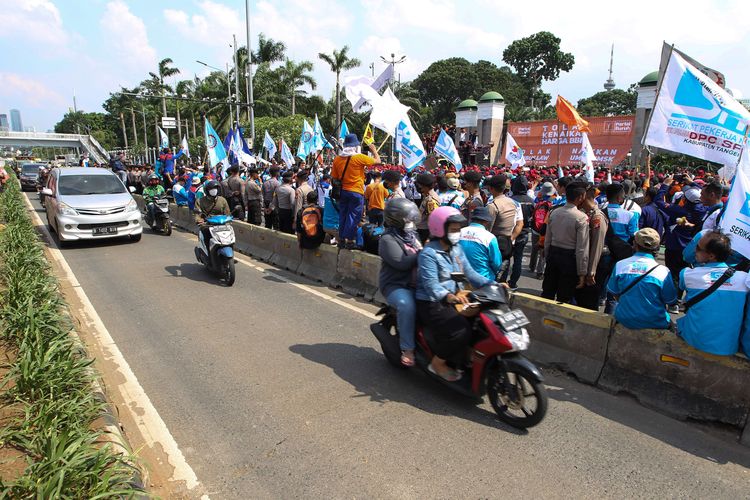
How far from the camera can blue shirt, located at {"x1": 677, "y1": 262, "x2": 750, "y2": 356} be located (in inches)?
149

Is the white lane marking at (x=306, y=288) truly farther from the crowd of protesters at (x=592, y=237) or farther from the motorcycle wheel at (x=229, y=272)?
the motorcycle wheel at (x=229, y=272)

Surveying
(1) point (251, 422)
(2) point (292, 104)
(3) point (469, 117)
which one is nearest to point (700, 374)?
(1) point (251, 422)

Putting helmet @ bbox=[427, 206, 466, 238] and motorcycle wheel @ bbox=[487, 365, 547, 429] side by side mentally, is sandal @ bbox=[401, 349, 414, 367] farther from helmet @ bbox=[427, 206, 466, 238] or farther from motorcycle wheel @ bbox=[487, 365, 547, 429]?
helmet @ bbox=[427, 206, 466, 238]

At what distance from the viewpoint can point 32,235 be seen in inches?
370

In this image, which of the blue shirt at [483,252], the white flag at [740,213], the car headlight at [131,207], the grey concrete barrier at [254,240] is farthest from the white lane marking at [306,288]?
the white flag at [740,213]

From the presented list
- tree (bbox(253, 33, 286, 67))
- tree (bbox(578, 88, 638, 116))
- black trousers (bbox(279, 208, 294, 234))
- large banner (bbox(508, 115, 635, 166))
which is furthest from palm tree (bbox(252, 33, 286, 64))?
tree (bbox(578, 88, 638, 116))

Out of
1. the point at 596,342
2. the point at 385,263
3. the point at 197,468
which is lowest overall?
the point at 197,468

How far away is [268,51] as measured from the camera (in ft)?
148

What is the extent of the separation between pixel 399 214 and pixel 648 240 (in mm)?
2175

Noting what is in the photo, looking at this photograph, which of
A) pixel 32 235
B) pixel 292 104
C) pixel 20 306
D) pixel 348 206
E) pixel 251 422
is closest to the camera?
pixel 251 422

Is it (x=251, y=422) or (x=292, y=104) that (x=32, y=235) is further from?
(x=292, y=104)

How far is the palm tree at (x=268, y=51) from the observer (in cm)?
4503

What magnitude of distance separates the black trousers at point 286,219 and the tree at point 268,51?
129 feet

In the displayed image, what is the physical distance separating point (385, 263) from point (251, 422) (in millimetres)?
1795
